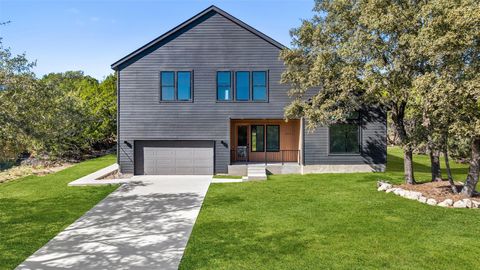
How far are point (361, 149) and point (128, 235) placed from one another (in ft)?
43.7

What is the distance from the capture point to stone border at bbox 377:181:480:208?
10.5 m

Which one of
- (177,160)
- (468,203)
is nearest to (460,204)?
(468,203)

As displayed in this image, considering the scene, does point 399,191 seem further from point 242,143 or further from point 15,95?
point 15,95

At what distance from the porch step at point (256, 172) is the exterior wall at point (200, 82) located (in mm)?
1778

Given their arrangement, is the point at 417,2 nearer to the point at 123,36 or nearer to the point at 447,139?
the point at 447,139

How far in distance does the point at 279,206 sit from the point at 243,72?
9.01 metres

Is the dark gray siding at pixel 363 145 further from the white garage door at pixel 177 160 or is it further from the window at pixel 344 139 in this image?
the white garage door at pixel 177 160

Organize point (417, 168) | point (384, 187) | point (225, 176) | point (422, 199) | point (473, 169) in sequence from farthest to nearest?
1. point (417, 168)
2. point (225, 176)
3. point (384, 187)
4. point (422, 199)
5. point (473, 169)

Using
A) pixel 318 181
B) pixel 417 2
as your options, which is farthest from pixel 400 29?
pixel 318 181

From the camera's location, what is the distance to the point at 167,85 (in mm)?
17562

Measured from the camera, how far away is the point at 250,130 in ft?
63.8

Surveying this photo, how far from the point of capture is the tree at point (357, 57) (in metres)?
11.1

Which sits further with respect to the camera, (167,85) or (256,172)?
(167,85)

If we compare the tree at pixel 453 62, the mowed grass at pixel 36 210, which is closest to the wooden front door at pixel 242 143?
the mowed grass at pixel 36 210
